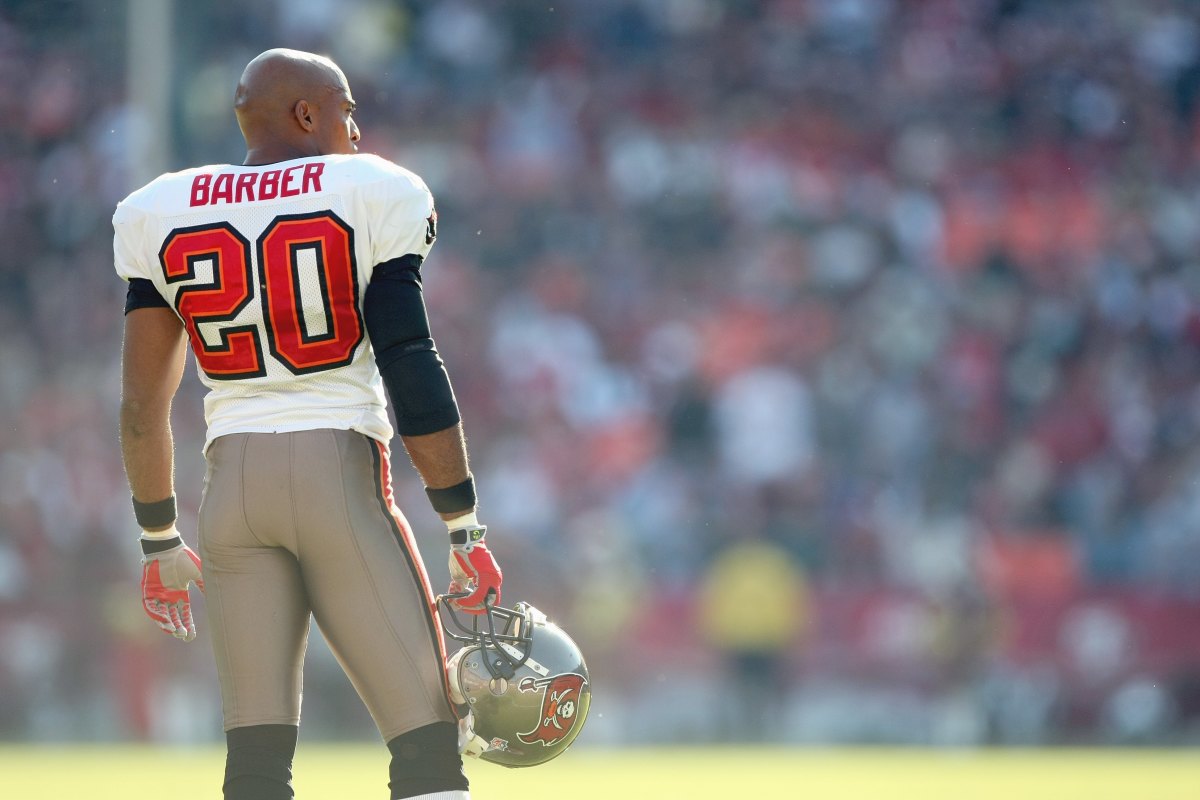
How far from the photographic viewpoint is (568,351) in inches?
519

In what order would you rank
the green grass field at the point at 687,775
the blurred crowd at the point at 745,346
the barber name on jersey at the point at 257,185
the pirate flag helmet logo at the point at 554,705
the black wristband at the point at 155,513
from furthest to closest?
the blurred crowd at the point at 745,346
the green grass field at the point at 687,775
the black wristband at the point at 155,513
the pirate flag helmet logo at the point at 554,705
the barber name on jersey at the point at 257,185

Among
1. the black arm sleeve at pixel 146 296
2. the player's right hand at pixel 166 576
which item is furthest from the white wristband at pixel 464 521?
the black arm sleeve at pixel 146 296

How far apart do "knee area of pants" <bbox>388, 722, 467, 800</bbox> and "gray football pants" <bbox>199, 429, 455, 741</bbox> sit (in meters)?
0.02

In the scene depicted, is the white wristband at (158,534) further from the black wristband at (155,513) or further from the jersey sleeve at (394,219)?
the jersey sleeve at (394,219)

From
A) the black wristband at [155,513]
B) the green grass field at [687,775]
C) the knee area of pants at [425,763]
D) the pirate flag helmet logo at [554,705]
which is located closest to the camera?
the knee area of pants at [425,763]

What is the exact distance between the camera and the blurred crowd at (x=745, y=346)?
37.9 ft

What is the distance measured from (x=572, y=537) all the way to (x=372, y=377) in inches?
338

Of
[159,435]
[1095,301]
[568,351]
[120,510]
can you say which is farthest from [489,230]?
[159,435]

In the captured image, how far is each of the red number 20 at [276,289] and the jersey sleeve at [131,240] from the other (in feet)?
0.23

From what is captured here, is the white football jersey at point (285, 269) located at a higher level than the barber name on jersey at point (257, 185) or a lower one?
lower

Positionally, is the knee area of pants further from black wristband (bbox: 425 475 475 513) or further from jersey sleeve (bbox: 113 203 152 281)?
jersey sleeve (bbox: 113 203 152 281)

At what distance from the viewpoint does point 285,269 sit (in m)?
3.32

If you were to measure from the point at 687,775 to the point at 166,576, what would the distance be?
208 inches

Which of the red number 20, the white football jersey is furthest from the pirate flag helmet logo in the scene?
the red number 20
